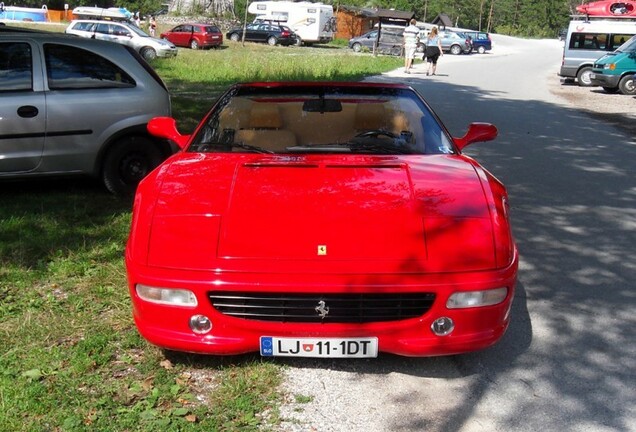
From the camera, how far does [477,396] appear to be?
340cm

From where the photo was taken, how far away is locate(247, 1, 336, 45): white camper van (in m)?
50.0

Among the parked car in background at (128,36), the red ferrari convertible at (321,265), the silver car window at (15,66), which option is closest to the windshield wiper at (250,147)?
the red ferrari convertible at (321,265)

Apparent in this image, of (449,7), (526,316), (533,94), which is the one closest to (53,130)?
(526,316)

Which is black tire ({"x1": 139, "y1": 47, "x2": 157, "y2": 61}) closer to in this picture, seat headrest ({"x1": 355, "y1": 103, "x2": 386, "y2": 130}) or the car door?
the car door

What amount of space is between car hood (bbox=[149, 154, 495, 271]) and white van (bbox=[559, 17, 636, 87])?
22318 mm

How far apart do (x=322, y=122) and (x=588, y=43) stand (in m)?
22.4

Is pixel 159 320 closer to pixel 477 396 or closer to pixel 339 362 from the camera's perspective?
pixel 339 362

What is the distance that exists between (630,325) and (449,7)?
340 ft

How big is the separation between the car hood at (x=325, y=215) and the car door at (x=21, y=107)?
2.77 metres

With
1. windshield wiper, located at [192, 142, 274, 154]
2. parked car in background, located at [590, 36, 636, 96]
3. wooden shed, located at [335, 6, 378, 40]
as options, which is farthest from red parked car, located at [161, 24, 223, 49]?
windshield wiper, located at [192, 142, 274, 154]

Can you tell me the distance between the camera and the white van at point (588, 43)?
24.2 metres

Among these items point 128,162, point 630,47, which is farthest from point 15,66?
point 630,47

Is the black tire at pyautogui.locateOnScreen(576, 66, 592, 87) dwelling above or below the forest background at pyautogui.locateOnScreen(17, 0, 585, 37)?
below

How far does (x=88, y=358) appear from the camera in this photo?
3660mm
